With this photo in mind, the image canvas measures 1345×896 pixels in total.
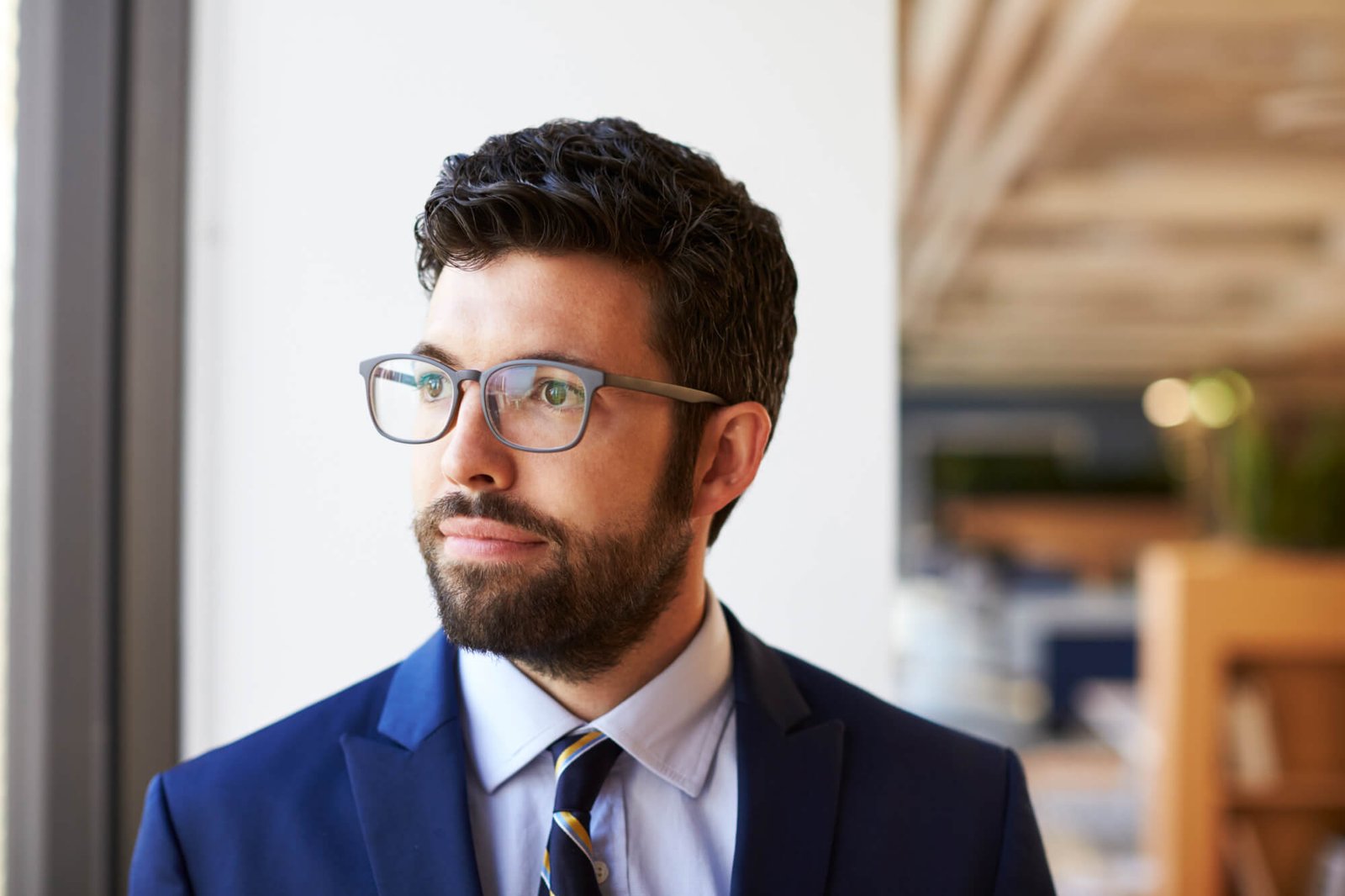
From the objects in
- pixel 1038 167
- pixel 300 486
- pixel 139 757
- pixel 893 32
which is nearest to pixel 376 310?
pixel 300 486

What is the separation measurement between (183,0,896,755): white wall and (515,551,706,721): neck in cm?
30

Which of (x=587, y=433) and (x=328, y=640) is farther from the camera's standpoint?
(x=328, y=640)

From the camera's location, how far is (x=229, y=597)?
5.03ft

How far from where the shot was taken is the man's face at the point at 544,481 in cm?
104

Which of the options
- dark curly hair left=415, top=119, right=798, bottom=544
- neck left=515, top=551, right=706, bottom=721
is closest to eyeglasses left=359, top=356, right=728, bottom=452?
dark curly hair left=415, top=119, right=798, bottom=544

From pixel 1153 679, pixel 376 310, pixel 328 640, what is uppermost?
pixel 376 310

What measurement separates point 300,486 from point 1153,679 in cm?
388

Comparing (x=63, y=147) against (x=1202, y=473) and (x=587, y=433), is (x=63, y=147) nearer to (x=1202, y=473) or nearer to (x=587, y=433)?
(x=587, y=433)

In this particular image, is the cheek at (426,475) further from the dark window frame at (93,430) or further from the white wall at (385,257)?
the dark window frame at (93,430)

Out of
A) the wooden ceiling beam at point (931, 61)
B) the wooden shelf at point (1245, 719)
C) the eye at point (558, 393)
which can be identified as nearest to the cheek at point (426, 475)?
the eye at point (558, 393)

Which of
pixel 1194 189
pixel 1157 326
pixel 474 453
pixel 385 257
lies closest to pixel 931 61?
pixel 1194 189

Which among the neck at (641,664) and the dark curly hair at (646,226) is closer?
the dark curly hair at (646,226)

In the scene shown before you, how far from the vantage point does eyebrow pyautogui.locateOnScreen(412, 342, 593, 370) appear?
105 centimetres

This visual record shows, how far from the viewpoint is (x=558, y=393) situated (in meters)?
1.05
